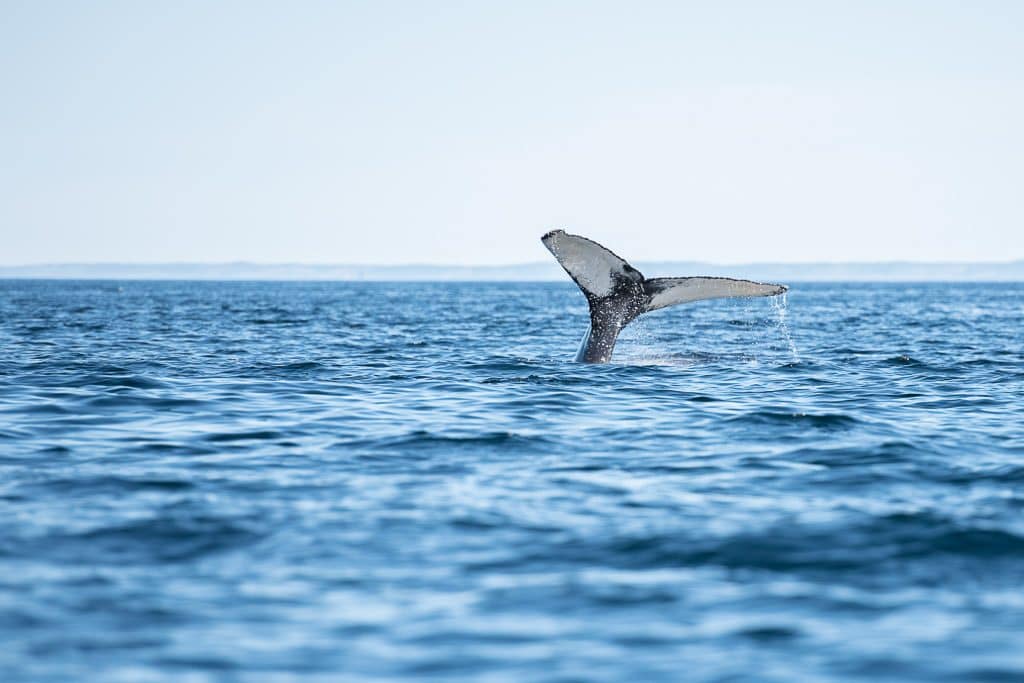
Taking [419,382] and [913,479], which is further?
[419,382]

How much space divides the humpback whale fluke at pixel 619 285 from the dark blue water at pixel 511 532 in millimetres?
1083

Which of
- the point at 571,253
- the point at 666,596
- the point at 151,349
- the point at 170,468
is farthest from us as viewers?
the point at 151,349

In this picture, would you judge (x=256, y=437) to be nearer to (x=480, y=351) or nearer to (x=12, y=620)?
(x=12, y=620)

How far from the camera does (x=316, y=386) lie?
54.9 ft

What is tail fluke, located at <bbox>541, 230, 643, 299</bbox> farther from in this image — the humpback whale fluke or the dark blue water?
the dark blue water

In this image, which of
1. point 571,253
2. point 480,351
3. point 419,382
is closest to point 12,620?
point 571,253

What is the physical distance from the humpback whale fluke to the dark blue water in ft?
3.55

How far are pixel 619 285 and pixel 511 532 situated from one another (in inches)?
335

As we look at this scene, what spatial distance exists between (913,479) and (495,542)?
397cm

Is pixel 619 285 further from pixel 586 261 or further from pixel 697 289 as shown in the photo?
pixel 697 289

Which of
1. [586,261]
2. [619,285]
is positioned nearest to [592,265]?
[586,261]

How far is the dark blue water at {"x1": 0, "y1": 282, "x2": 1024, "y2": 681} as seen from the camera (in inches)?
218

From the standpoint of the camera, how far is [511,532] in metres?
7.61

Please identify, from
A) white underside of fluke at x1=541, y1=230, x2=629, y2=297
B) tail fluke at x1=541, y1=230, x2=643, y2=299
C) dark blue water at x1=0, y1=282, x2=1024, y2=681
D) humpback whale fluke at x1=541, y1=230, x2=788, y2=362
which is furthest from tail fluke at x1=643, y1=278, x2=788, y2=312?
dark blue water at x1=0, y1=282, x2=1024, y2=681
